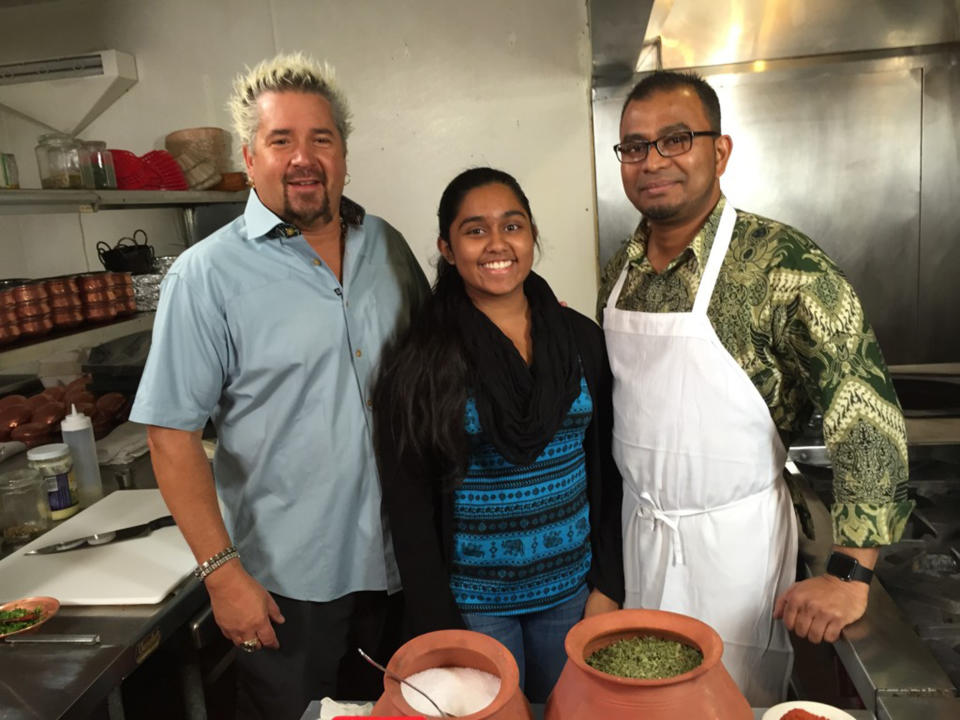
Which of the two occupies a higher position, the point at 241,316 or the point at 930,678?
the point at 241,316

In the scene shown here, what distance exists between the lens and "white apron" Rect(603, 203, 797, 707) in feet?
4.26

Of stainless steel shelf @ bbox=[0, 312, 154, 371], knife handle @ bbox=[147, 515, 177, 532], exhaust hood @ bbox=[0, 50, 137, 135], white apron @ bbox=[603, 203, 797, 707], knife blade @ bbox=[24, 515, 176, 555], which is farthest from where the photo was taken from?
exhaust hood @ bbox=[0, 50, 137, 135]

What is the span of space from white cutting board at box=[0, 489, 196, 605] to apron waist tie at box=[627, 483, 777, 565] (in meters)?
0.96

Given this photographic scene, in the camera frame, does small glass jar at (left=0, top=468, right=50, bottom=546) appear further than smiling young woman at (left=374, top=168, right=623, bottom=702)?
Yes

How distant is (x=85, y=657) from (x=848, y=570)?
1.29m

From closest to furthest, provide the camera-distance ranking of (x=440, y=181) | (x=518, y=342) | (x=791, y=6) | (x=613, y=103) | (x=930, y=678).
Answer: (x=930, y=678)
(x=518, y=342)
(x=791, y=6)
(x=613, y=103)
(x=440, y=181)

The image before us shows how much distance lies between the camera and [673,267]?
1.38 m

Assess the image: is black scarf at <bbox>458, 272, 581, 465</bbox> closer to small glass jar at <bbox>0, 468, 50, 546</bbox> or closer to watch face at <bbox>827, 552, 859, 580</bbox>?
watch face at <bbox>827, 552, 859, 580</bbox>

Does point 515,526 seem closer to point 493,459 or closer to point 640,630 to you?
point 493,459

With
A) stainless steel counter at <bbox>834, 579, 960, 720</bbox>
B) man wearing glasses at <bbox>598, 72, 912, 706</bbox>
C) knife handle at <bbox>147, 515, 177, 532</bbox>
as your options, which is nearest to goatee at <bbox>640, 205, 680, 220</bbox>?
man wearing glasses at <bbox>598, 72, 912, 706</bbox>

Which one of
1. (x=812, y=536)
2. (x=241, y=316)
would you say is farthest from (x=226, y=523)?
(x=812, y=536)

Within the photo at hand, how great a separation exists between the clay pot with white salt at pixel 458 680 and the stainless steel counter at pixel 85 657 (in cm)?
77

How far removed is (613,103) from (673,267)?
59.3 inches

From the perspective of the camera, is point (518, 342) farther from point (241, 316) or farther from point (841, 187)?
point (841, 187)
